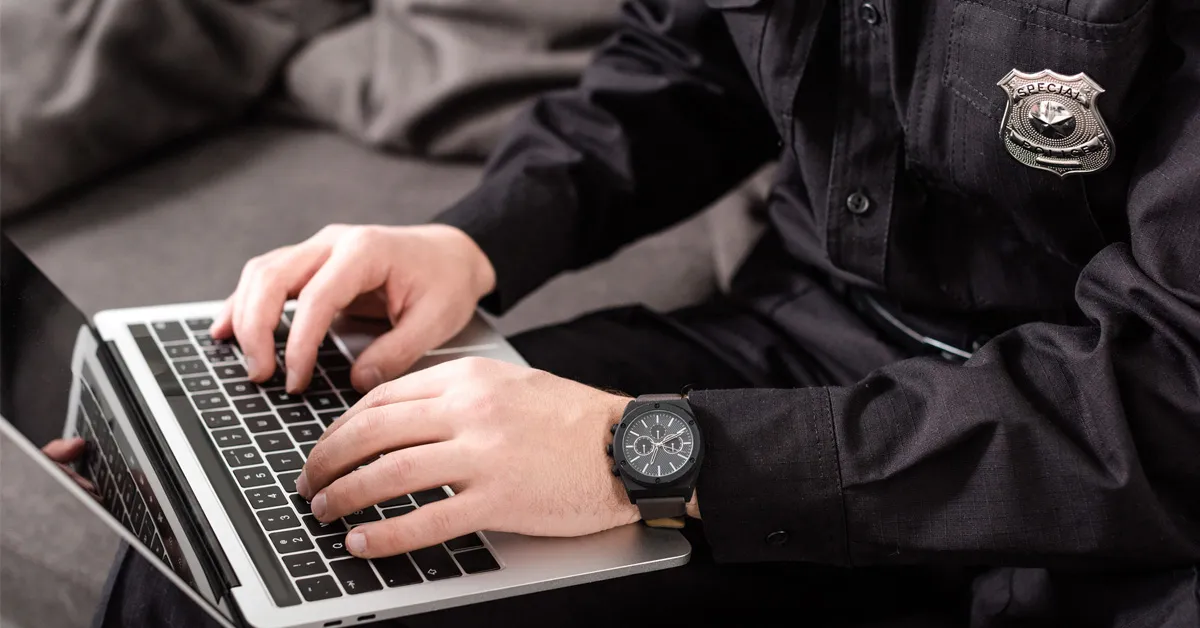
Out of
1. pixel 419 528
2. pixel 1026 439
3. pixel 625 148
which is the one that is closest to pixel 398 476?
pixel 419 528

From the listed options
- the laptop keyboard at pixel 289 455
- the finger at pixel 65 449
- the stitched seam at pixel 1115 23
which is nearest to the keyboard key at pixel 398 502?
the laptop keyboard at pixel 289 455

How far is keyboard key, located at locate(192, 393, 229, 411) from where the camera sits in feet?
2.67

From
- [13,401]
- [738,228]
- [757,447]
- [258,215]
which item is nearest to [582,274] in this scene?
[738,228]

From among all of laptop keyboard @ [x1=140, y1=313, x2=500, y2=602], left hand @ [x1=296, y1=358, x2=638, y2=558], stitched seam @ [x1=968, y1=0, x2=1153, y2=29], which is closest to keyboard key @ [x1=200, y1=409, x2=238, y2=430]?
laptop keyboard @ [x1=140, y1=313, x2=500, y2=602]

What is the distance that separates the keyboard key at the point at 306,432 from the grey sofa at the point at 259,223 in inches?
15.6

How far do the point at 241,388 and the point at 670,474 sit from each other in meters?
0.34

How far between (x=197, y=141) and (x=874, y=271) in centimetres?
96

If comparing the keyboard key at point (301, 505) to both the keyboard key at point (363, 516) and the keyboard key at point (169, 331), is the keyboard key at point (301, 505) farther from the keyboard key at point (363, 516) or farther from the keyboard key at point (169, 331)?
the keyboard key at point (169, 331)

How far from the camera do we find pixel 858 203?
Result: 2.94 feet

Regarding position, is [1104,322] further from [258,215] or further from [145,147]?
[145,147]

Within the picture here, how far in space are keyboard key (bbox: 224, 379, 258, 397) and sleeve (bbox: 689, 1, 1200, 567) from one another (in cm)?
33

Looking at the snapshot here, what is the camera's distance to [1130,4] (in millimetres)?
686

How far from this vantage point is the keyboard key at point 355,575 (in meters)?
0.66

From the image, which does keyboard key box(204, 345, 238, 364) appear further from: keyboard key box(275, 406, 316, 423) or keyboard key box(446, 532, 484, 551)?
keyboard key box(446, 532, 484, 551)
